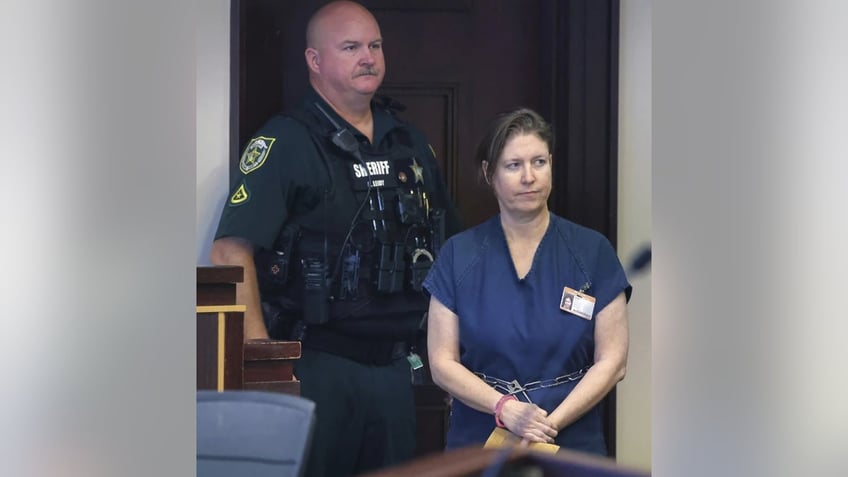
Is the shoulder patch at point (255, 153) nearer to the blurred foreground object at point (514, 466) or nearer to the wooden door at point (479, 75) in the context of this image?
the wooden door at point (479, 75)

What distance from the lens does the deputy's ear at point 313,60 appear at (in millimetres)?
1363

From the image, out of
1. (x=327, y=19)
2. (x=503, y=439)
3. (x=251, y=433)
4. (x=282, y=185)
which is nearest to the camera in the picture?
(x=251, y=433)

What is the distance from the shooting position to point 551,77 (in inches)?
57.4

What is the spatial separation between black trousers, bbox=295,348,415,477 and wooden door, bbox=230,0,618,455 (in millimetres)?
61

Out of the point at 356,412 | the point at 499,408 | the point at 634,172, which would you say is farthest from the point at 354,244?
the point at 634,172

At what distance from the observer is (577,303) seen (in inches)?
43.1

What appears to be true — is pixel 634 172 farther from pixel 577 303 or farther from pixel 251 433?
pixel 251 433

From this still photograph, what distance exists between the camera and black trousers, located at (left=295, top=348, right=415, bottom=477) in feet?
4.32

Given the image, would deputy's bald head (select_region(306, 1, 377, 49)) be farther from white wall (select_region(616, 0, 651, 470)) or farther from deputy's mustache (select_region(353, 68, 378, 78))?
white wall (select_region(616, 0, 651, 470))

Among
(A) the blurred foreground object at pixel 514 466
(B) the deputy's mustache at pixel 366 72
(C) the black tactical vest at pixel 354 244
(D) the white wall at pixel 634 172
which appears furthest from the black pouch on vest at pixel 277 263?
(A) the blurred foreground object at pixel 514 466

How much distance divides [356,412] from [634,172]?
556 millimetres

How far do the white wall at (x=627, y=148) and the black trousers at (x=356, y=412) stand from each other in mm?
275

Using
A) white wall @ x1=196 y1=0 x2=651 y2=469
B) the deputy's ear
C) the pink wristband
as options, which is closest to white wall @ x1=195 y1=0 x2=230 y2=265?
white wall @ x1=196 y1=0 x2=651 y2=469
